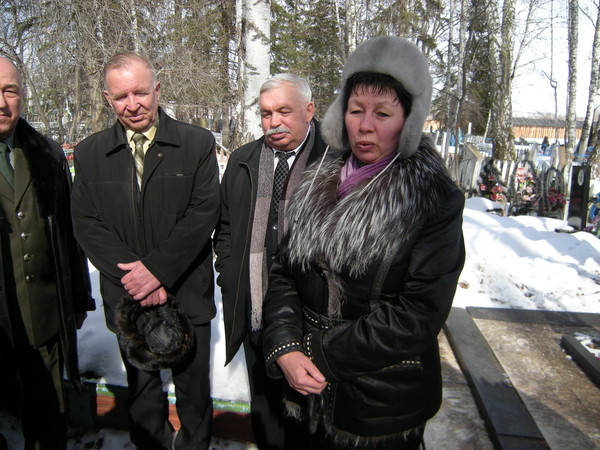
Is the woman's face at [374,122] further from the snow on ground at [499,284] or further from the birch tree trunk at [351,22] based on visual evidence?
the birch tree trunk at [351,22]

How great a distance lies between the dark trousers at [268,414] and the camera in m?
2.38

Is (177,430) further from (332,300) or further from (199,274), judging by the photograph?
(332,300)

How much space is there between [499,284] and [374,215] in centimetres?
373

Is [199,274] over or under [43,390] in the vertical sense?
over

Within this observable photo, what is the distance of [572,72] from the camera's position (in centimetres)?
1681

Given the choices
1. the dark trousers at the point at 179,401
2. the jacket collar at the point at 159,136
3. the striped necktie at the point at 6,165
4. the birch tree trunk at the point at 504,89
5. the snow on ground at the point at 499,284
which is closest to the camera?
the striped necktie at the point at 6,165

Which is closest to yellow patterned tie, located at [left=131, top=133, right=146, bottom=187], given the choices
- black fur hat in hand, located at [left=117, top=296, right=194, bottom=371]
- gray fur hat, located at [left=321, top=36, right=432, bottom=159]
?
black fur hat in hand, located at [left=117, top=296, right=194, bottom=371]

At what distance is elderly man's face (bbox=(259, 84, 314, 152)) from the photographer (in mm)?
2232

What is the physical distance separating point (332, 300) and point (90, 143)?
161cm

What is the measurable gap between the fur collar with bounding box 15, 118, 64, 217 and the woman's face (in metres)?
1.64

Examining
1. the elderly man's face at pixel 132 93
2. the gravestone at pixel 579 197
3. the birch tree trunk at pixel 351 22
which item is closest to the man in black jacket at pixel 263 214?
the elderly man's face at pixel 132 93

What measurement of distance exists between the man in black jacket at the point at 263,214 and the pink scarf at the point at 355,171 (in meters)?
0.57

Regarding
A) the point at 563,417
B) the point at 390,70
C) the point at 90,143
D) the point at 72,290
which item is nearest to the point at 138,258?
the point at 72,290

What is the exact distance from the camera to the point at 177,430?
2701 mm
